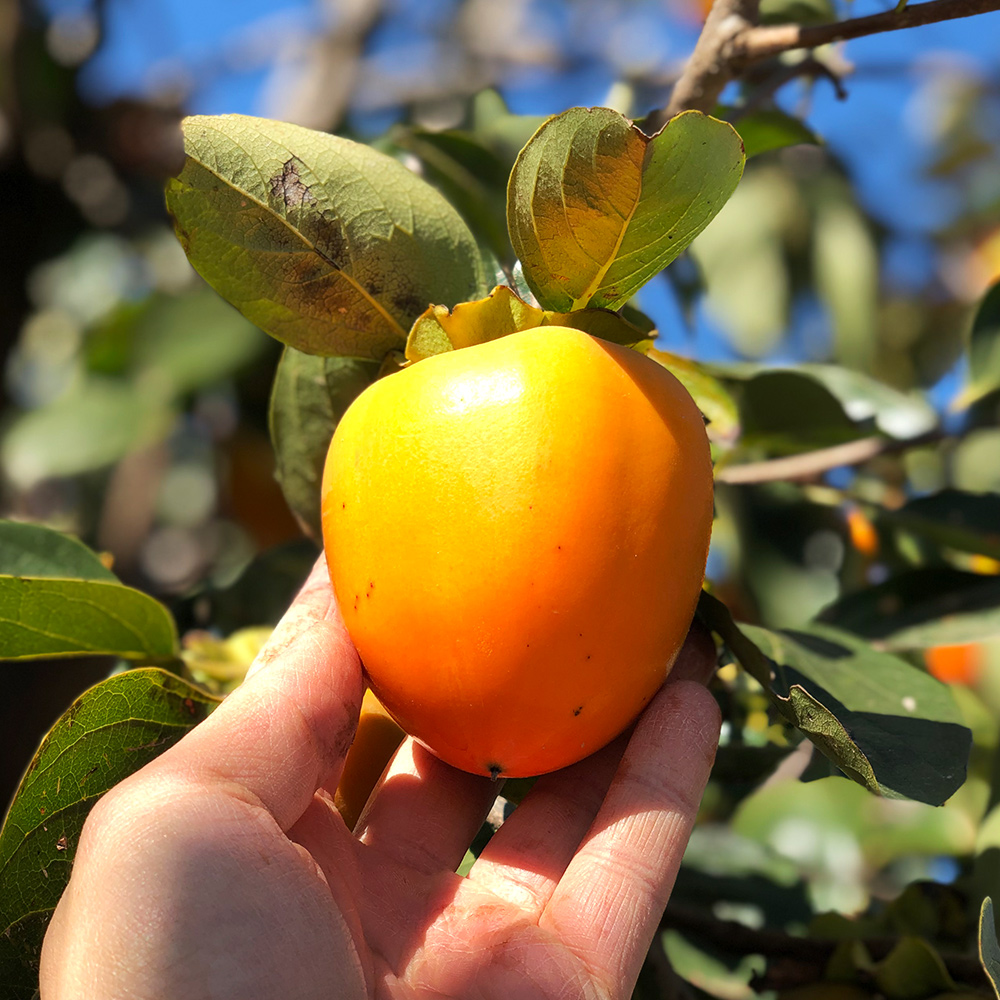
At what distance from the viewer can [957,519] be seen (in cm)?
149

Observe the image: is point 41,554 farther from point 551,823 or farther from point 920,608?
point 920,608

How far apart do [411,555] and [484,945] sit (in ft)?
1.27

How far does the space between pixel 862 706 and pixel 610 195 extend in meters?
0.54

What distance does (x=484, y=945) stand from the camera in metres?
0.96

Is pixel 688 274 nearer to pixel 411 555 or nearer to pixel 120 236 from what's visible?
pixel 411 555

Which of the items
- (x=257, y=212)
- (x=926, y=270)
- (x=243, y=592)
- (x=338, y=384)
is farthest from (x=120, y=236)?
(x=926, y=270)

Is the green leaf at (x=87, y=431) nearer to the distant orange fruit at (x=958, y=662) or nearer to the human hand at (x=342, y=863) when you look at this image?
the human hand at (x=342, y=863)

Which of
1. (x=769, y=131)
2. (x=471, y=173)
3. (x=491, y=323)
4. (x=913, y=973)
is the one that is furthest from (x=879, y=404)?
(x=491, y=323)

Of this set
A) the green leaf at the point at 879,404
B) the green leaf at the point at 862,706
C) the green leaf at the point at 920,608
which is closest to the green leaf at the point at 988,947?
the green leaf at the point at 862,706

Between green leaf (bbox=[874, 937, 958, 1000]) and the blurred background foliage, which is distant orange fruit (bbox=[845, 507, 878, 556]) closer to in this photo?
the blurred background foliage

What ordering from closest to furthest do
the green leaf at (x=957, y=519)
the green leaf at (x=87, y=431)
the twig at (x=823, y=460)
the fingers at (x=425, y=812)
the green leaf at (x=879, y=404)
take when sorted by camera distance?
the fingers at (x=425, y=812)
the green leaf at (x=957, y=519)
the twig at (x=823, y=460)
the green leaf at (x=879, y=404)
the green leaf at (x=87, y=431)

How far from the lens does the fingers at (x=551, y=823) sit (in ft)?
3.32

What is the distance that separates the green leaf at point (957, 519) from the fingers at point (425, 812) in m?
0.79

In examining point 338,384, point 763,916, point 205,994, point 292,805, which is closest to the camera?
point 205,994
